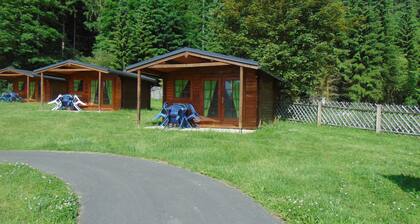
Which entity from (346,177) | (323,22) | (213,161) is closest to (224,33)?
(323,22)

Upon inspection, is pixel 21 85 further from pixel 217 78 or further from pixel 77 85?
pixel 217 78

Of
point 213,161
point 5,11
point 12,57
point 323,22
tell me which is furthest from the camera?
point 12,57

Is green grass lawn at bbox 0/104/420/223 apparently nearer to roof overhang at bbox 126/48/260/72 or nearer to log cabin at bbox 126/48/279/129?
log cabin at bbox 126/48/279/129

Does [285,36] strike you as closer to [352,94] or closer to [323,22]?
[323,22]

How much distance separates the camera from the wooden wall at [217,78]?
15.2 meters

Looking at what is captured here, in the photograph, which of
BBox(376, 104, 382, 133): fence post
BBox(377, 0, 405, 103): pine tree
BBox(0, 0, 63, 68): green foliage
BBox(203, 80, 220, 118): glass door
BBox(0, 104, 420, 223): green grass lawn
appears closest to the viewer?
BBox(0, 104, 420, 223): green grass lawn

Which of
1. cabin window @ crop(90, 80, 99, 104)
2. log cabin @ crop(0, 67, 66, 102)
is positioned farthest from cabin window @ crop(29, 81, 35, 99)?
cabin window @ crop(90, 80, 99, 104)

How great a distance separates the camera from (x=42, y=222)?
14.7 feet

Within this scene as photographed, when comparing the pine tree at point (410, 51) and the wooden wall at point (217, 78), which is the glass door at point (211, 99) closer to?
the wooden wall at point (217, 78)

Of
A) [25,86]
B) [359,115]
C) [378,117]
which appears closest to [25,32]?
[25,86]

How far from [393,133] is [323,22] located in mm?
8645

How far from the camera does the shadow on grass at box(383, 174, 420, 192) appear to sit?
652 cm

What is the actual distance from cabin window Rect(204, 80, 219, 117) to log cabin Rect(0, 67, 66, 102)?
17930 mm

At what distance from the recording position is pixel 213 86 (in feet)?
52.1
